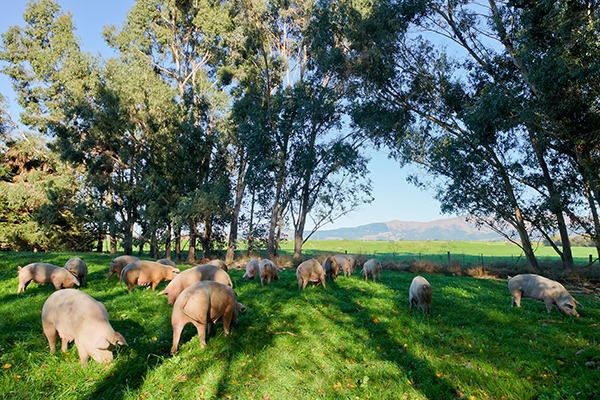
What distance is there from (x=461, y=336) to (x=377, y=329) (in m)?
1.88

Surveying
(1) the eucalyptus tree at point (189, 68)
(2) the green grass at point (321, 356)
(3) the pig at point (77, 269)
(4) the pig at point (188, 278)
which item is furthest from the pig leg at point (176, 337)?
(1) the eucalyptus tree at point (189, 68)

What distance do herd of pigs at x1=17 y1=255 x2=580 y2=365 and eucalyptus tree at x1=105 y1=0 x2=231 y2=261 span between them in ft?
56.3

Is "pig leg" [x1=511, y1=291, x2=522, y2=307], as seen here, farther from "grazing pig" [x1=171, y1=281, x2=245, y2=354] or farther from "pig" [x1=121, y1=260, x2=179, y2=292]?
"pig" [x1=121, y1=260, x2=179, y2=292]

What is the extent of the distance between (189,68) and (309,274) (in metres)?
32.0

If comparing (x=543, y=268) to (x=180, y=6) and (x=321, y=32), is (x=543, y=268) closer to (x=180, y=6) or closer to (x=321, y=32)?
(x=321, y=32)

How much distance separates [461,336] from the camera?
8312 millimetres

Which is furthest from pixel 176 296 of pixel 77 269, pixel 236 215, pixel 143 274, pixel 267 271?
pixel 236 215

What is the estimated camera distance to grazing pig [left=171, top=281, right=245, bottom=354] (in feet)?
23.4

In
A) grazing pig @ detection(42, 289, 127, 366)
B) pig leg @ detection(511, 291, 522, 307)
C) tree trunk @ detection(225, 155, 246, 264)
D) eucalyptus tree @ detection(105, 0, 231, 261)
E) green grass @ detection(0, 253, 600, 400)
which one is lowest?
green grass @ detection(0, 253, 600, 400)

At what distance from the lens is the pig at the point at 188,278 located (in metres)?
9.88

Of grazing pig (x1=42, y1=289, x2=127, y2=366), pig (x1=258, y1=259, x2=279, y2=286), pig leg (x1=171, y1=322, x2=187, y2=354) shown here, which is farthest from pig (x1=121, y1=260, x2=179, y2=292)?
pig leg (x1=171, y1=322, x2=187, y2=354)

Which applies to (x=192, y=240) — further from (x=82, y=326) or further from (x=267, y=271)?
(x=82, y=326)

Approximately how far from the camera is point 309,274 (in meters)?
13.9

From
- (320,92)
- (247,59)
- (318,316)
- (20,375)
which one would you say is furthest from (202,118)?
(20,375)
